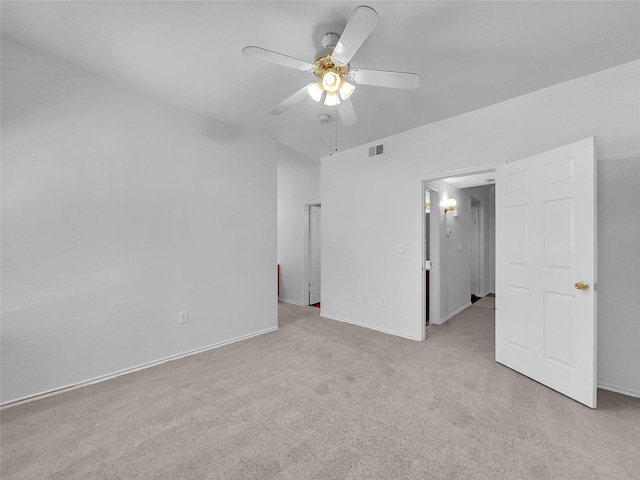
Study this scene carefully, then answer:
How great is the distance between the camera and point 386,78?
184 cm

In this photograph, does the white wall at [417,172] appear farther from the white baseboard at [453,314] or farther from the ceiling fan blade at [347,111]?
the ceiling fan blade at [347,111]

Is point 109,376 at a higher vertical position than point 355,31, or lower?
lower

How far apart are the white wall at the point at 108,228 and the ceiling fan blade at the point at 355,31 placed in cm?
212

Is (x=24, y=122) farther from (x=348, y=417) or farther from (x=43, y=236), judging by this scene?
(x=348, y=417)

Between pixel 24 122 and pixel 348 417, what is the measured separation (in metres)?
3.22

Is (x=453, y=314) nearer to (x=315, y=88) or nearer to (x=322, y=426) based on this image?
(x=322, y=426)

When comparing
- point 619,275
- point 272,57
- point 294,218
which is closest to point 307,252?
point 294,218

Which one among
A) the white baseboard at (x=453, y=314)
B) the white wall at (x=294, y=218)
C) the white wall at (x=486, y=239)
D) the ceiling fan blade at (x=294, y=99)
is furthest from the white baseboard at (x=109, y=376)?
the white wall at (x=486, y=239)

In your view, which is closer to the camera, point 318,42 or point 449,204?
point 318,42

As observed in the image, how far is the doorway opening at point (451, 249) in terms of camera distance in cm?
→ 417

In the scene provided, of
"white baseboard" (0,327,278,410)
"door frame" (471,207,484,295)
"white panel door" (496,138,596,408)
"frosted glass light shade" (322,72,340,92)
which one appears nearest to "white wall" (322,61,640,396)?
"white panel door" (496,138,596,408)

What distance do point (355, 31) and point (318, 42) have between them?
0.66 meters

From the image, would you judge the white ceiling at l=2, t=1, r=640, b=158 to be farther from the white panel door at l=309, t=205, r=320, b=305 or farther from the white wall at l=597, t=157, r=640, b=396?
the white panel door at l=309, t=205, r=320, b=305

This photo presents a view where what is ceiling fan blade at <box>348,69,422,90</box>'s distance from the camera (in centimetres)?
179
